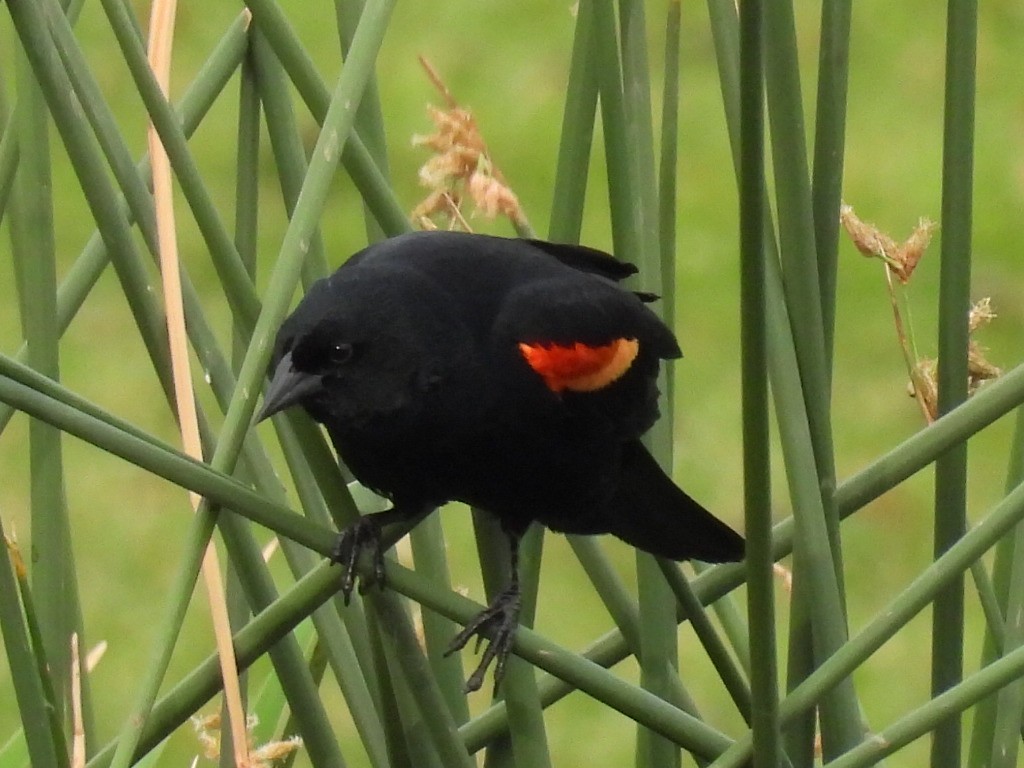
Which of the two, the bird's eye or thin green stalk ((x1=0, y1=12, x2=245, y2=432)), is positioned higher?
thin green stalk ((x1=0, y1=12, x2=245, y2=432))

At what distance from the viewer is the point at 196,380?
2.55 m

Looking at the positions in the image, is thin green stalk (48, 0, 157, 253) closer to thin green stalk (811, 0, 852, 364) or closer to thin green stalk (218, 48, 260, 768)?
thin green stalk (218, 48, 260, 768)

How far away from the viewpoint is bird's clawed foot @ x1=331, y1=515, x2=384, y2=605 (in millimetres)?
846

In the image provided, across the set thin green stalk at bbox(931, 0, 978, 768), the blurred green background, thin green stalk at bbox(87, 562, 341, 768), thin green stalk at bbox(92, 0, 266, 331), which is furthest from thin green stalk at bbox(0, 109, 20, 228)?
the blurred green background

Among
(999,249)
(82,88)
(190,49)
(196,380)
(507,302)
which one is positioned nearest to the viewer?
(82,88)

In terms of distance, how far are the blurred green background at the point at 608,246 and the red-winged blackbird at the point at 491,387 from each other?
115 cm

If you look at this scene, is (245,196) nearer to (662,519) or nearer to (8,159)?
(8,159)

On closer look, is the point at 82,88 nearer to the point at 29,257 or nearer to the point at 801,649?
the point at 29,257

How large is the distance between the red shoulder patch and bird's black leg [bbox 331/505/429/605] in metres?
0.14

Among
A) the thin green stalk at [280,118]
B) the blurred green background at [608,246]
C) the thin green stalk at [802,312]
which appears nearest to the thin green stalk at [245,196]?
the thin green stalk at [280,118]

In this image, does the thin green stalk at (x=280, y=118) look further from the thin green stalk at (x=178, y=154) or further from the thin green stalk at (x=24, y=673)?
the thin green stalk at (x=24, y=673)

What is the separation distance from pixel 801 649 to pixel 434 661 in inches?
9.2

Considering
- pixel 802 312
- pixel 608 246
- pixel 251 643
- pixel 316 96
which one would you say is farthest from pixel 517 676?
pixel 608 246

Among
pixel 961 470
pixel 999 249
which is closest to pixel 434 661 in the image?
pixel 961 470
